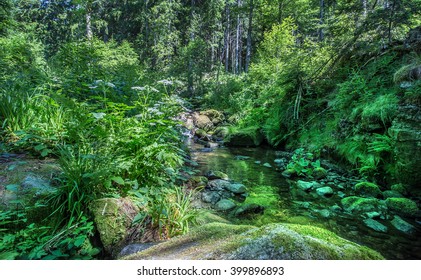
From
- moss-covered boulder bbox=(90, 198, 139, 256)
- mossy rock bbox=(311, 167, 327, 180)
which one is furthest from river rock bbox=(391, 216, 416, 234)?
moss-covered boulder bbox=(90, 198, 139, 256)

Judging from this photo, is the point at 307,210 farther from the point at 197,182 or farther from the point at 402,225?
the point at 197,182

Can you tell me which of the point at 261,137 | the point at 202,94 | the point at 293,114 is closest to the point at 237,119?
the point at 261,137

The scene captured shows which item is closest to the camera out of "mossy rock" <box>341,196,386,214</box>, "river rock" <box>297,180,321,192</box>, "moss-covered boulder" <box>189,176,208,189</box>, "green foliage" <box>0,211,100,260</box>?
"green foliage" <box>0,211,100,260</box>

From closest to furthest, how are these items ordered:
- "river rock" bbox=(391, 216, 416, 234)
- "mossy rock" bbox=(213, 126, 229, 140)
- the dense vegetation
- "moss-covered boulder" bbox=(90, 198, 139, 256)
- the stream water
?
"moss-covered boulder" bbox=(90, 198, 139, 256), the dense vegetation, the stream water, "river rock" bbox=(391, 216, 416, 234), "mossy rock" bbox=(213, 126, 229, 140)

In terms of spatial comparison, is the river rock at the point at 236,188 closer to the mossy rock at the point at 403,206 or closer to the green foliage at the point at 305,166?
the green foliage at the point at 305,166

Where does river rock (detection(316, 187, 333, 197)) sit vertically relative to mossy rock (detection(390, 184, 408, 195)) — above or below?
below

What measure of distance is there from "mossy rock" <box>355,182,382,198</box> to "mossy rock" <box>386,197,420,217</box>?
49 centimetres

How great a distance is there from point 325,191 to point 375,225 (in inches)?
47.7

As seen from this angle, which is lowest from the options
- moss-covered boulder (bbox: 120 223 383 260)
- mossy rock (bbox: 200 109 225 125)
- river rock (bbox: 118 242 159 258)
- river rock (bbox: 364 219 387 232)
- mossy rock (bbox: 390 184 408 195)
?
river rock (bbox: 364 219 387 232)

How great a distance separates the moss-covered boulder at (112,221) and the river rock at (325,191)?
363 centimetres

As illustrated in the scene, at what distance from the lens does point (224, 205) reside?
12.8 ft

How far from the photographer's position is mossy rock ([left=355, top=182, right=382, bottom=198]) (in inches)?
171

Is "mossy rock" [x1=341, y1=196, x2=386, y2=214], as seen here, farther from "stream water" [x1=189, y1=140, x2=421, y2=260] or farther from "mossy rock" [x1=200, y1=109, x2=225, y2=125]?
"mossy rock" [x1=200, y1=109, x2=225, y2=125]

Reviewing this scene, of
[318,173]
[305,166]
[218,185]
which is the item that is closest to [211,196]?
[218,185]
